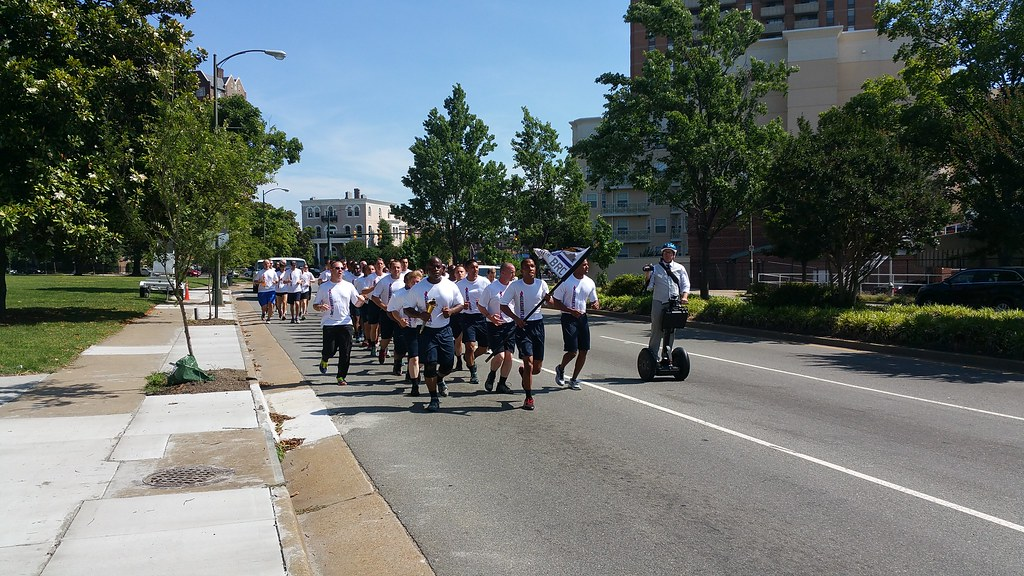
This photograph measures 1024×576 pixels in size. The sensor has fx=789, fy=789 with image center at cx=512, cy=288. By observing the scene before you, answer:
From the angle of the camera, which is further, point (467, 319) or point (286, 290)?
point (286, 290)

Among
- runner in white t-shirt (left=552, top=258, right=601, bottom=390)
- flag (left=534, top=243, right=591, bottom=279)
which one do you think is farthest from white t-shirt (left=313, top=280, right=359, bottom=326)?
runner in white t-shirt (left=552, top=258, right=601, bottom=390)

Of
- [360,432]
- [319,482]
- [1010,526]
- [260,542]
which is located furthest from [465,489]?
[1010,526]

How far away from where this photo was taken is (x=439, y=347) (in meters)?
9.44

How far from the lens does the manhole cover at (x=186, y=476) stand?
6328mm

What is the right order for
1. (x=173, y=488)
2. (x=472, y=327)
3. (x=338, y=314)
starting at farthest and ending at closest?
(x=472, y=327)
(x=338, y=314)
(x=173, y=488)

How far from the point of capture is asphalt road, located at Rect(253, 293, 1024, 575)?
4.90 m

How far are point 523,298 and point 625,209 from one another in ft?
250

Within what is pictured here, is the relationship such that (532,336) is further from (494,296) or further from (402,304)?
(402,304)

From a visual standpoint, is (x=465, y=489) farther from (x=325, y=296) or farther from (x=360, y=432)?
(x=325, y=296)

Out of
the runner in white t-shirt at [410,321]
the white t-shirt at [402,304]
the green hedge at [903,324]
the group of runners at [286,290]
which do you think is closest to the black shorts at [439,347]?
the runner in white t-shirt at [410,321]

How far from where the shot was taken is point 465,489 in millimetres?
6367

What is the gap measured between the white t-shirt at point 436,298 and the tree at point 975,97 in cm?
1218

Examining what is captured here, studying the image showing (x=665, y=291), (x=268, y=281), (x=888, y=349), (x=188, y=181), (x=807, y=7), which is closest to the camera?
(x=188, y=181)

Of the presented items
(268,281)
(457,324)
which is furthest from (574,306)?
(268,281)
